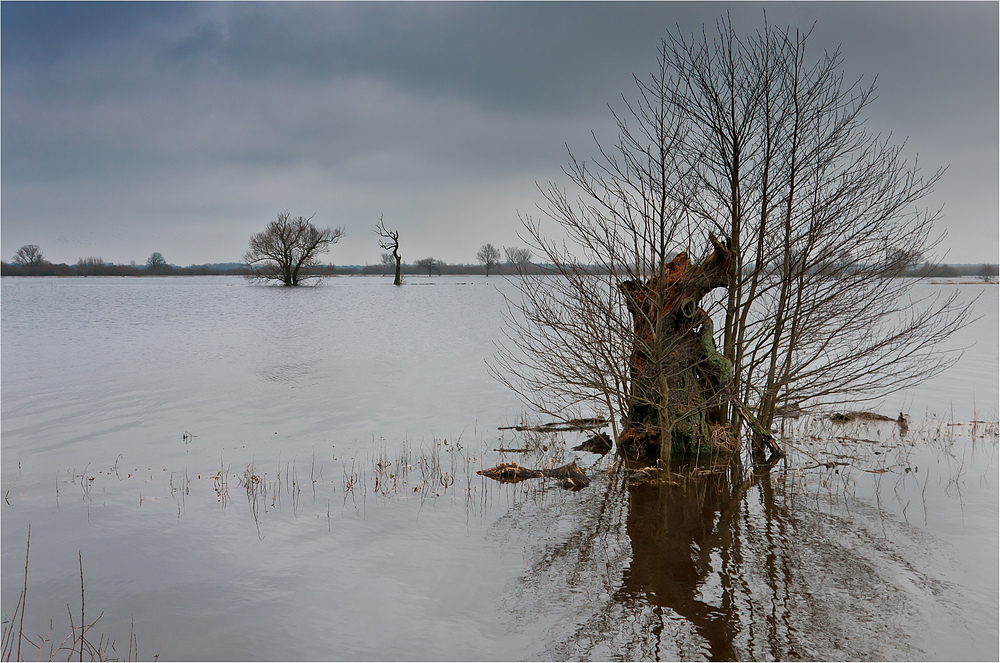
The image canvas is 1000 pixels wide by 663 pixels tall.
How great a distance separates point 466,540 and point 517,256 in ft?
16.5

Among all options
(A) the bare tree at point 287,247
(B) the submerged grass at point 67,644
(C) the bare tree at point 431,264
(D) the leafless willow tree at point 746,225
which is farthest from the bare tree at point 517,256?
(C) the bare tree at point 431,264

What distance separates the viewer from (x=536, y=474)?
10773 mm

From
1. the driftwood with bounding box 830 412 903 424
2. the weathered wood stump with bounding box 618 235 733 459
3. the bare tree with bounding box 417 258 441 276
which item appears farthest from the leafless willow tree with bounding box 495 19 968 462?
the bare tree with bounding box 417 258 441 276

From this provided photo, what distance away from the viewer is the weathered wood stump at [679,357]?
408 inches

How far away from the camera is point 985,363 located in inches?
967

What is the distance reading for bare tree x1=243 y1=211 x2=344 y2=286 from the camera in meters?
75.1

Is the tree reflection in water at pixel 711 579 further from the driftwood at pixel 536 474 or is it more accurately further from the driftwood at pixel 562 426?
the driftwood at pixel 562 426

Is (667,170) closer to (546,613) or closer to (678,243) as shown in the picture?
(678,243)

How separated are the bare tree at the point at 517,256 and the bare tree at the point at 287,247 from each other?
6911cm

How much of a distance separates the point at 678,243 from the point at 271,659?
7823 mm

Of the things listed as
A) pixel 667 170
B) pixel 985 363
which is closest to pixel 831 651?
pixel 667 170

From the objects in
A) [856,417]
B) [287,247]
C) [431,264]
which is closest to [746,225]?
[856,417]

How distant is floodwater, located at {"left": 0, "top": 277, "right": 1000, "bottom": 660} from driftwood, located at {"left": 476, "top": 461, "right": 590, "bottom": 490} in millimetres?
235

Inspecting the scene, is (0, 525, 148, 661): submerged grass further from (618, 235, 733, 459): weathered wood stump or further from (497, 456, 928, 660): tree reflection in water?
(618, 235, 733, 459): weathered wood stump
